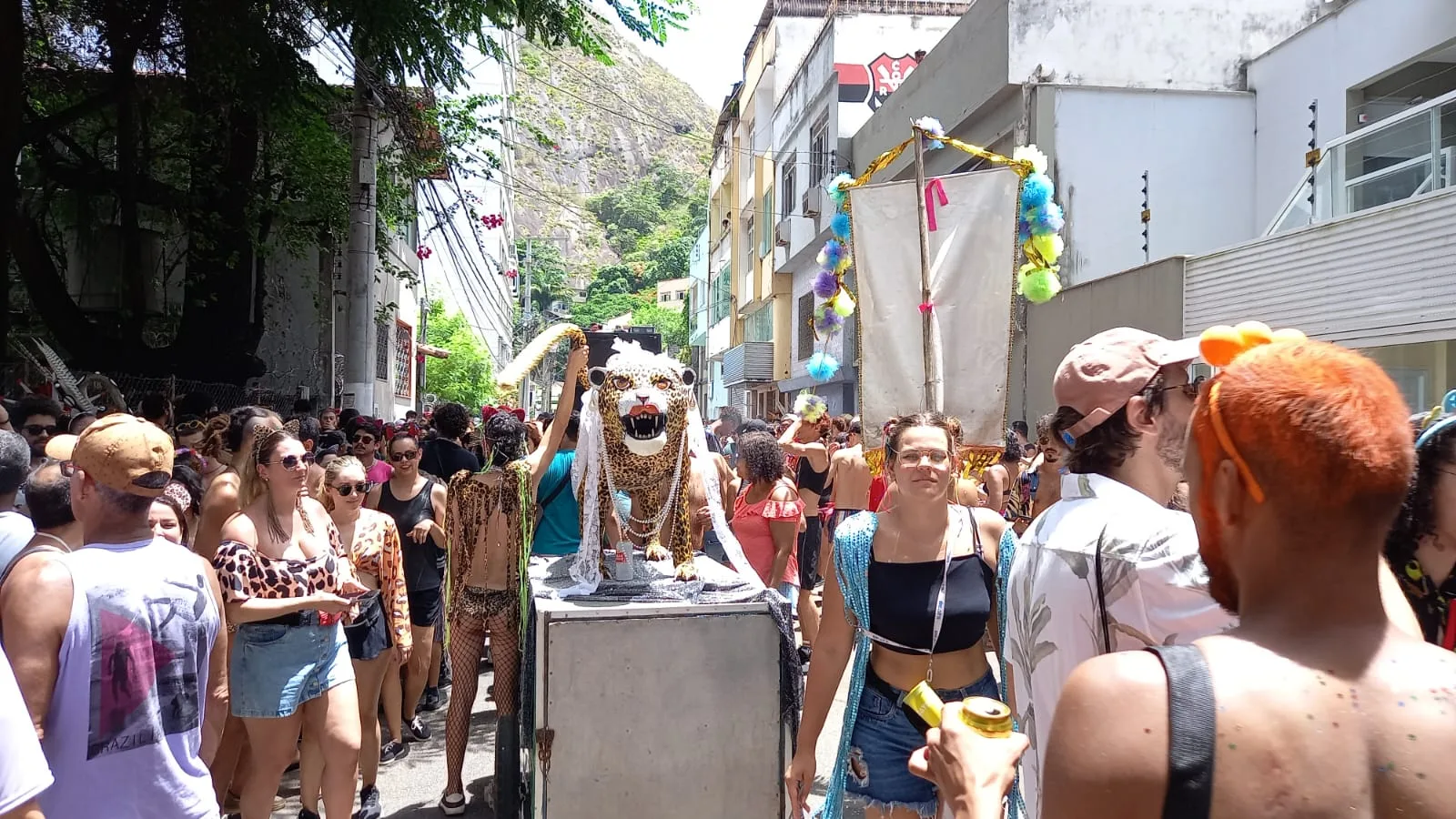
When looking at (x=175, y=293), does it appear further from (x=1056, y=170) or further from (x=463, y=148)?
(x=1056, y=170)

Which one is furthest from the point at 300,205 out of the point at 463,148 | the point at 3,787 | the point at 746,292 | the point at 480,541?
the point at 746,292

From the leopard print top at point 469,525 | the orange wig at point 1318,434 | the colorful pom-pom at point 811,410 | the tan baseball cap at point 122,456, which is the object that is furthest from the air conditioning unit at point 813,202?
the orange wig at point 1318,434

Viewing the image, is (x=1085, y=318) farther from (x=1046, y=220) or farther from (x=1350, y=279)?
(x=1046, y=220)

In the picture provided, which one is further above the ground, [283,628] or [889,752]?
[283,628]

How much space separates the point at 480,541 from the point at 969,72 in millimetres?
13341

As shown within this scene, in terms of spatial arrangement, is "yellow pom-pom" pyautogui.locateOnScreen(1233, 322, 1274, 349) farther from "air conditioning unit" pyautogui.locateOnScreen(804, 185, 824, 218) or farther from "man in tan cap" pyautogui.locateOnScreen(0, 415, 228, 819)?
"air conditioning unit" pyautogui.locateOnScreen(804, 185, 824, 218)

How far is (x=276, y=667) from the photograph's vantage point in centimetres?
416

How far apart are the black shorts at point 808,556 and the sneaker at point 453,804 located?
3406mm

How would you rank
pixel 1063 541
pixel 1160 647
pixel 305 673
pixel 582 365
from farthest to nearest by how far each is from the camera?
pixel 582 365
pixel 305 673
pixel 1063 541
pixel 1160 647

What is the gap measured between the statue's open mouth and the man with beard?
11.1 ft

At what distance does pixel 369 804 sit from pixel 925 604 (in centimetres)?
330

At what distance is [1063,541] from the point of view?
2297 millimetres

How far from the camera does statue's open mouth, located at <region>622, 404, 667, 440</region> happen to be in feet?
15.2

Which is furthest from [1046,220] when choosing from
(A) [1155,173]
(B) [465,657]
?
(A) [1155,173]
